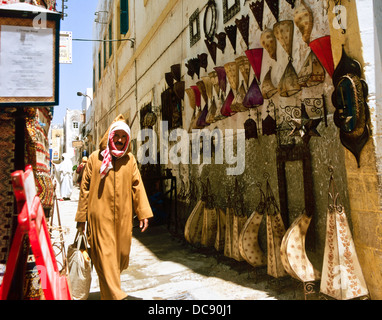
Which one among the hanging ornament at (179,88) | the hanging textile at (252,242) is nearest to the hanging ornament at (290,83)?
the hanging textile at (252,242)

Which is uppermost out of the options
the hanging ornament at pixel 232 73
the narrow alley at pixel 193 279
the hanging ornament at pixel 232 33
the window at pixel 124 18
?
the window at pixel 124 18

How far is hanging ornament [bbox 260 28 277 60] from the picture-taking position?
366 cm

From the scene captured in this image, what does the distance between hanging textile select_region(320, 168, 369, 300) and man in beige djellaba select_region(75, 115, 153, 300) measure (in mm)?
1728

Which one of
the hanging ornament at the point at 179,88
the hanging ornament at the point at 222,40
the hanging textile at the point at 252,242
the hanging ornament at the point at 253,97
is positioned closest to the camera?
the hanging textile at the point at 252,242

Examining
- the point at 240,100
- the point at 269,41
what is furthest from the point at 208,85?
the point at 269,41

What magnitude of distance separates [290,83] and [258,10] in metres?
1.38

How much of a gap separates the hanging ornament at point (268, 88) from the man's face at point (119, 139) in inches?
67.2

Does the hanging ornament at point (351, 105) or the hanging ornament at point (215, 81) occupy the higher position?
the hanging ornament at point (215, 81)

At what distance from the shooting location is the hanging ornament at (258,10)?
3969 millimetres

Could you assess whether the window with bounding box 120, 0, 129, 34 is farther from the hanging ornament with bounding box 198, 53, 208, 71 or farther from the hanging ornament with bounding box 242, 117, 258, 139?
the hanging ornament with bounding box 242, 117, 258, 139

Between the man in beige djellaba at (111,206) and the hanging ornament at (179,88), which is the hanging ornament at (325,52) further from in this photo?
the hanging ornament at (179,88)
